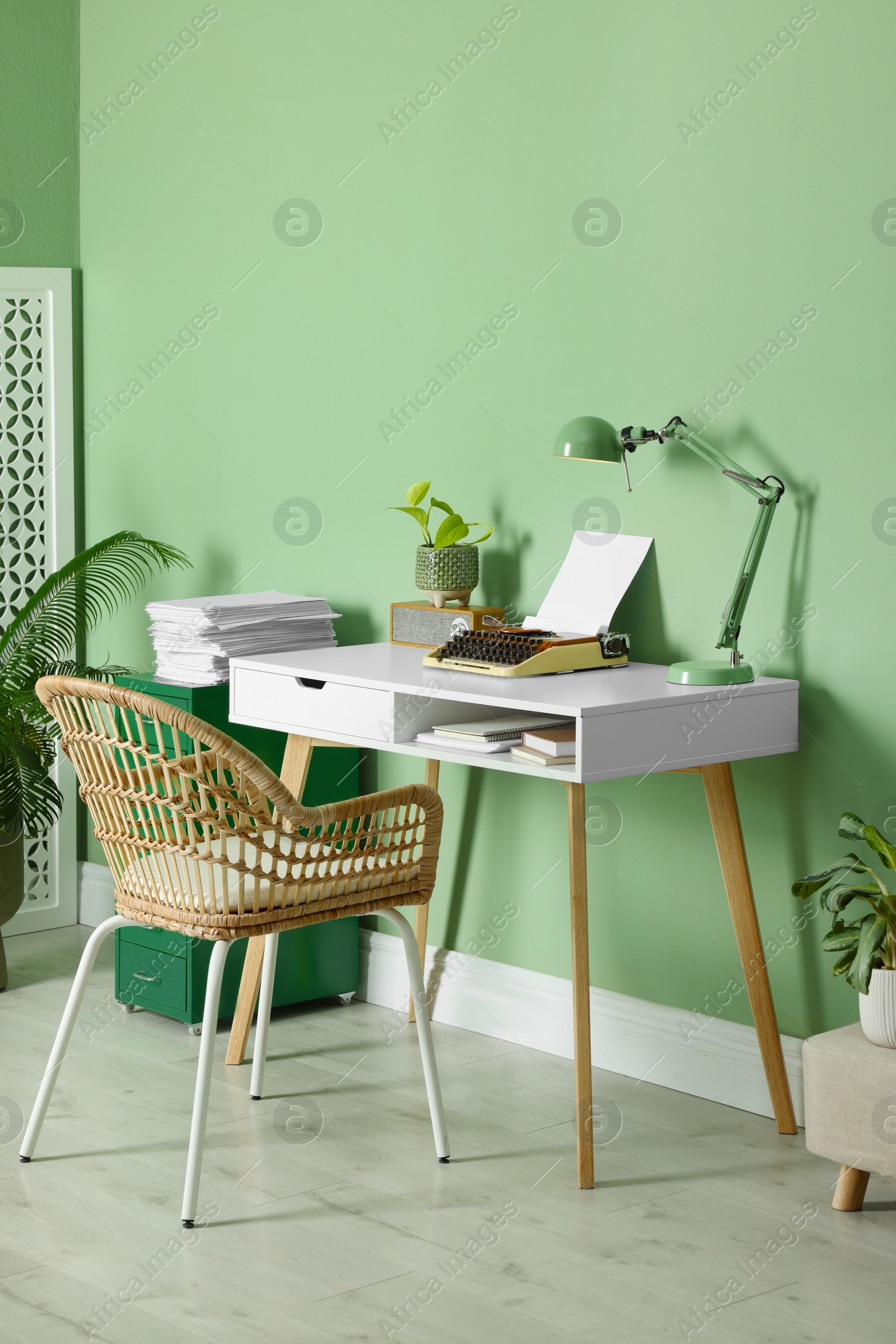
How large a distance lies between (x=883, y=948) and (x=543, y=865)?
99 centimetres

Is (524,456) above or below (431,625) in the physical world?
above

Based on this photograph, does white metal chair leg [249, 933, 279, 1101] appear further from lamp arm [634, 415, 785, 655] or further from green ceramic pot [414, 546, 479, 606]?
lamp arm [634, 415, 785, 655]

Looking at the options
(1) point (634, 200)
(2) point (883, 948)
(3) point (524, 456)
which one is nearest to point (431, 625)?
(3) point (524, 456)

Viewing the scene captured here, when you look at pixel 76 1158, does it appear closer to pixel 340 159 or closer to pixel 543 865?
pixel 543 865

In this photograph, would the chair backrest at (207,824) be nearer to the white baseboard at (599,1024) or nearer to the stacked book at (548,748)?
the stacked book at (548,748)

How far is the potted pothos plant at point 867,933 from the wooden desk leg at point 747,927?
0.71ft

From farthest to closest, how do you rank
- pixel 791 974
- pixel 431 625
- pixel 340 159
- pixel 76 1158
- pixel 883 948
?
pixel 340 159, pixel 431 625, pixel 791 974, pixel 76 1158, pixel 883 948

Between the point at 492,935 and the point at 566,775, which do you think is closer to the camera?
the point at 566,775

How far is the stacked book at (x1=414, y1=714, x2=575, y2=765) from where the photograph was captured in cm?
268

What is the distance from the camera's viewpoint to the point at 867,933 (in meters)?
2.44

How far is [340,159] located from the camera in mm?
3637

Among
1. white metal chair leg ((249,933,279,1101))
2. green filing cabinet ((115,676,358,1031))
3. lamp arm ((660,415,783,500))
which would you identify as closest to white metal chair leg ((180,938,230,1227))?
white metal chair leg ((249,933,279,1101))

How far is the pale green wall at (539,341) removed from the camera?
9.05 ft

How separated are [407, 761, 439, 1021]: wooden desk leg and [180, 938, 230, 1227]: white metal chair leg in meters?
1.07
